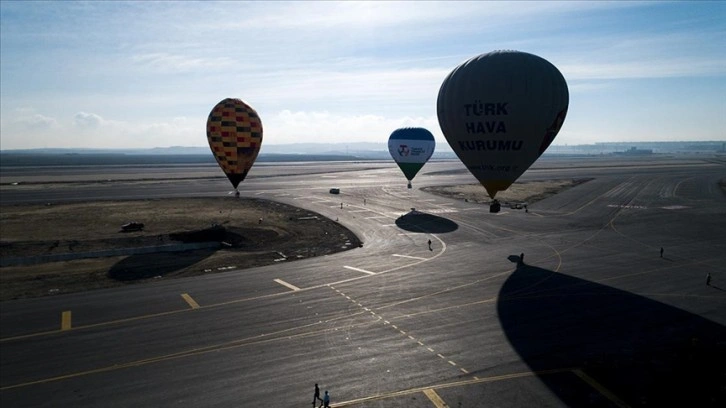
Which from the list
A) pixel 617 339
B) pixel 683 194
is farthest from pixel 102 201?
pixel 683 194

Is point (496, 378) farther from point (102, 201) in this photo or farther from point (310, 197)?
point (102, 201)

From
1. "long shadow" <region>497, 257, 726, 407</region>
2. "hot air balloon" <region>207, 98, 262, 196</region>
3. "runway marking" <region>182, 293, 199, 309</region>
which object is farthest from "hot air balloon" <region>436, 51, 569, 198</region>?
"hot air balloon" <region>207, 98, 262, 196</region>

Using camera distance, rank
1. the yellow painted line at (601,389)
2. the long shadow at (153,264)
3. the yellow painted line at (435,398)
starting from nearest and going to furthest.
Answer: the yellow painted line at (435,398) → the yellow painted line at (601,389) → the long shadow at (153,264)

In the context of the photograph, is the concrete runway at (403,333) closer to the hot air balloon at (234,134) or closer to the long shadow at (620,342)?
the long shadow at (620,342)

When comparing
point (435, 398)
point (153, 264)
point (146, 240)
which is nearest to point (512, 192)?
point (146, 240)

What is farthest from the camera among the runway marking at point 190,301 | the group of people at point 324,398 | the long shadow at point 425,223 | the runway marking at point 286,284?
the long shadow at point 425,223

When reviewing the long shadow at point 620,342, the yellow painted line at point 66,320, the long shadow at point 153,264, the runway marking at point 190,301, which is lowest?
the yellow painted line at point 66,320

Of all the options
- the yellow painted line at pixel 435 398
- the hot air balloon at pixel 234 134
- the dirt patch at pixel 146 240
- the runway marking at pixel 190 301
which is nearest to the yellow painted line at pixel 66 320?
the dirt patch at pixel 146 240
